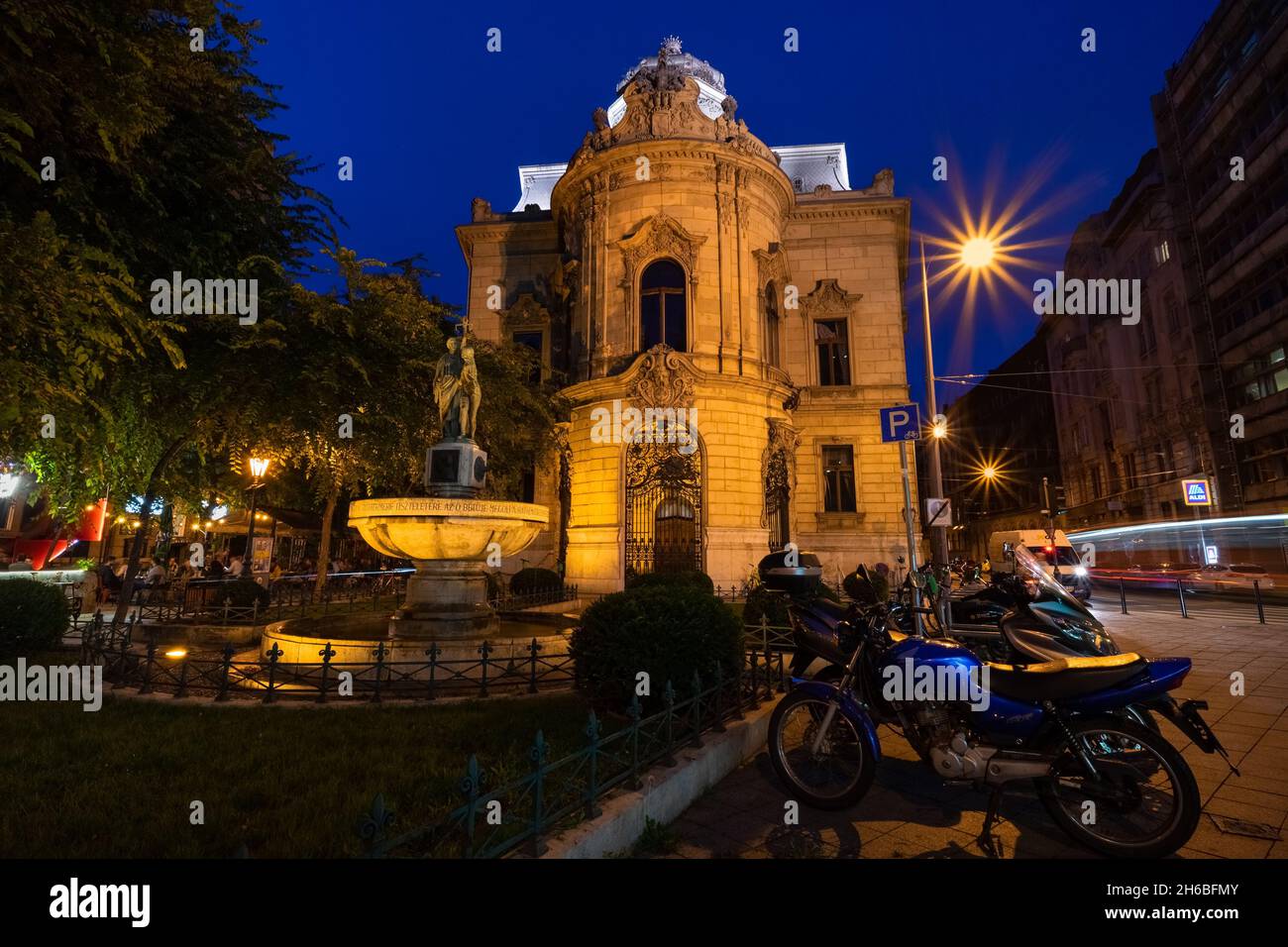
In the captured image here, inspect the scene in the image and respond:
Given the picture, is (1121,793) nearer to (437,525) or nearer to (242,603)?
(437,525)

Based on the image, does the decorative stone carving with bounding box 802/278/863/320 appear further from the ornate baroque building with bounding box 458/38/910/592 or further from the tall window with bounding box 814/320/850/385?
the tall window with bounding box 814/320/850/385

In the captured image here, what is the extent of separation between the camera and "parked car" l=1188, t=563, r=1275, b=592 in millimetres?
20672

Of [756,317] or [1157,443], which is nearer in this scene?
[756,317]

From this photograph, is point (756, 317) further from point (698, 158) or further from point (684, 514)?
point (684, 514)

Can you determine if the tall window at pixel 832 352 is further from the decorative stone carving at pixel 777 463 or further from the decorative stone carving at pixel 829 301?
the decorative stone carving at pixel 777 463

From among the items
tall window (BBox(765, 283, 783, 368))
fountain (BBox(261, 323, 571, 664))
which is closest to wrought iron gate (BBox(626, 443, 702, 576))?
tall window (BBox(765, 283, 783, 368))

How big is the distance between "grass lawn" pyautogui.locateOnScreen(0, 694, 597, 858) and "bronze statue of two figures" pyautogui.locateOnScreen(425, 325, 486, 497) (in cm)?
399

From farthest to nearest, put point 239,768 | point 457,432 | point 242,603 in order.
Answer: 1. point 242,603
2. point 457,432
3. point 239,768

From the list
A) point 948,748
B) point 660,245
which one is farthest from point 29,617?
point 660,245

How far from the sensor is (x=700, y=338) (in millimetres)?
21953

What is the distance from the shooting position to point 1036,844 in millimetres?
3873

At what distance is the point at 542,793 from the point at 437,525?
6121 mm

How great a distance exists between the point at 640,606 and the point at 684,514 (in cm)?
1593
